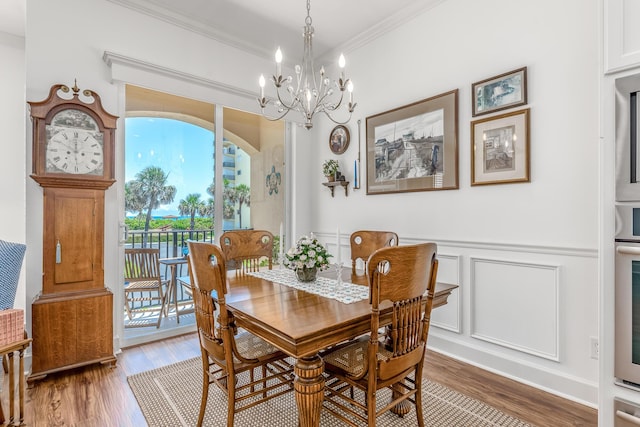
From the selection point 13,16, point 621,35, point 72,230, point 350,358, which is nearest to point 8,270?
point 72,230

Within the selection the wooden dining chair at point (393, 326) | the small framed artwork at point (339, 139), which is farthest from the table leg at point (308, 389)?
the small framed artwork at point (339, 139)

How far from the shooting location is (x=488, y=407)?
1966 millimetres

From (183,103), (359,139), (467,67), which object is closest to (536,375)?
(467,67)

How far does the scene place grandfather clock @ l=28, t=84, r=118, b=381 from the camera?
228 cm

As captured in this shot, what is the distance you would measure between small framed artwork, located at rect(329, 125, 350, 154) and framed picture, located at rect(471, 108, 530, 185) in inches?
58.1

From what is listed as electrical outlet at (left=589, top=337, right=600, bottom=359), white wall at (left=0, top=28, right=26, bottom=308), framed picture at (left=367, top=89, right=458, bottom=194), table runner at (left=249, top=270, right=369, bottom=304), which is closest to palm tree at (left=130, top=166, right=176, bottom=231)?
white wall at (left=0, top=28, right=26, bottom=308)

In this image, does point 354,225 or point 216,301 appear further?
point 354,225

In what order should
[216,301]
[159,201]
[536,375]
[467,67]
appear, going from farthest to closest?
1. [159,201]
2. [467,67]
3. [536,375]
4. [216,301]

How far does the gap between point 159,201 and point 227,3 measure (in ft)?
6.33

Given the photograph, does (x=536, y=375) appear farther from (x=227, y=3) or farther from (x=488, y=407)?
(x=227, y=3)

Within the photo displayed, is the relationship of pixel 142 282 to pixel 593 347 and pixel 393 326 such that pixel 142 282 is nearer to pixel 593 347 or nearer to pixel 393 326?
pixel 393 326

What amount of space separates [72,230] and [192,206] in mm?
1054

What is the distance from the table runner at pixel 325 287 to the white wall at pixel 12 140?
2.74 meters

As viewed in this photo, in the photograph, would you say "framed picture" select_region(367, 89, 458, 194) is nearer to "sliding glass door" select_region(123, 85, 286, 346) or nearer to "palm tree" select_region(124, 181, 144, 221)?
"sliding glass door" select_region(123, 85, 286, 346)
